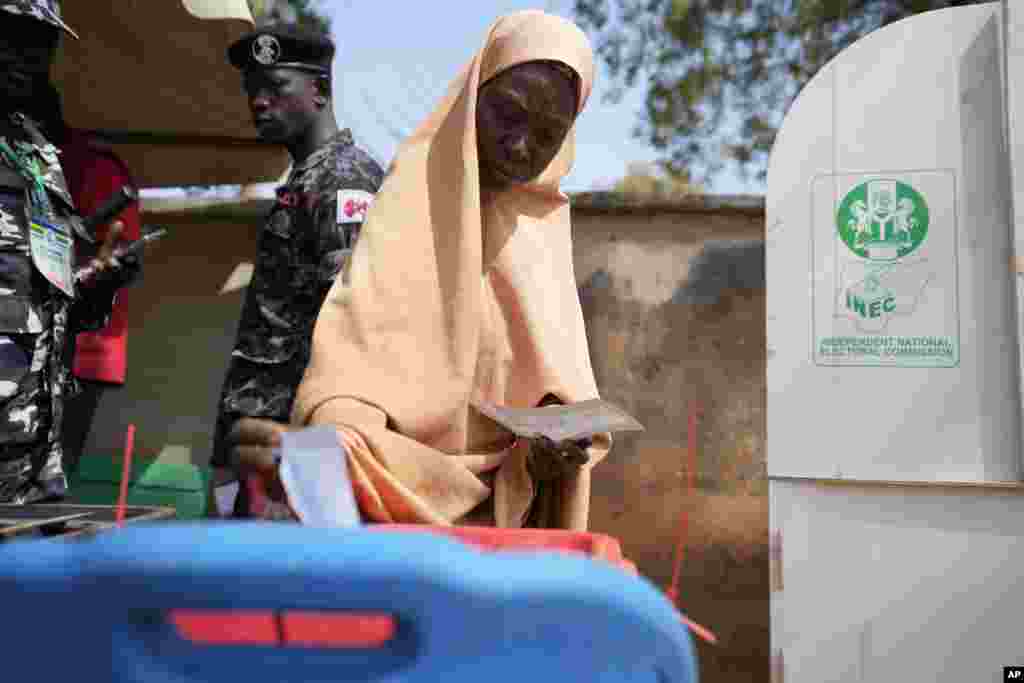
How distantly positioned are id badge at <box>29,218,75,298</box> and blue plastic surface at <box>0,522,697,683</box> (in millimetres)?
1994

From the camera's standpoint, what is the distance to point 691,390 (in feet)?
12.1

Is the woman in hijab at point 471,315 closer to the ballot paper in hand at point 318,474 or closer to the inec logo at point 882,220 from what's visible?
the ballot paper in hand at point 318,474

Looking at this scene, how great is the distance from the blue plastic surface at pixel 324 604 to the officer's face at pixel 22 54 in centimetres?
220

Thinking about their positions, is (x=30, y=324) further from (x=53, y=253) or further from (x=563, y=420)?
(x=563, y=420)

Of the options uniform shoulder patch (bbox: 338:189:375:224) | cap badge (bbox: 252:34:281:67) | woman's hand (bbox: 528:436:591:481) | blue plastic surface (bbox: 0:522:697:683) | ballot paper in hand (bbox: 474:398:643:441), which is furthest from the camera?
cap badge (bbox: 252:34:281:67)

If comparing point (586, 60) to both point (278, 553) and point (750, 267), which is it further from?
point (750, 267)

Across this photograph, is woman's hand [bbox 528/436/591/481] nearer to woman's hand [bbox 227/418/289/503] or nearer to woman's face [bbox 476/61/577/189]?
woman's face [bbox 476/61/577/189]

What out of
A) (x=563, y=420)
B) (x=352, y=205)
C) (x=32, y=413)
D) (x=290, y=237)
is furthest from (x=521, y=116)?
(x=32, y=413)

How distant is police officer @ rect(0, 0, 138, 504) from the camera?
2.29 metres

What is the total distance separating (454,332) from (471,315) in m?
0.05

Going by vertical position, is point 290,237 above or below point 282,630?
above

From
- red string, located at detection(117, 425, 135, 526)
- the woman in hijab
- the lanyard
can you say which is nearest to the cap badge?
the lanyard

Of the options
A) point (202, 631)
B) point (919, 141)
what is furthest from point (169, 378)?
point (202, 631)

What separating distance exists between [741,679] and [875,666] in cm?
108
